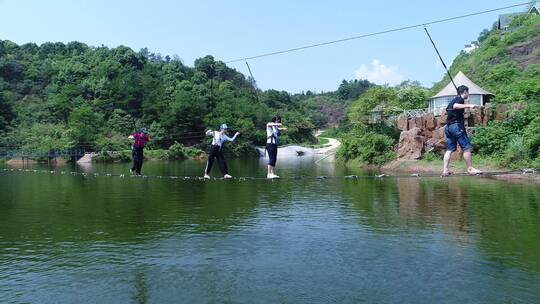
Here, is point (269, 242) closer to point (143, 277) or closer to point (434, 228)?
point (143, 277)

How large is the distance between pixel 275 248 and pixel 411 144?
94.8 feet

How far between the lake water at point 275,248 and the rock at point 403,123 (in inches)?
713

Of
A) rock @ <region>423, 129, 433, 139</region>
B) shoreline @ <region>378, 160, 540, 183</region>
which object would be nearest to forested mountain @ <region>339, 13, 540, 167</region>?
shoreline @ <region>378, 160, 540, 183</region>

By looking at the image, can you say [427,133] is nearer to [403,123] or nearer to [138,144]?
[403,123]

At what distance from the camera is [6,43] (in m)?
92.6

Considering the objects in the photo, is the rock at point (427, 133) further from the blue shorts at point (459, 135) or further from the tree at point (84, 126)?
the tree at point (84, 126)

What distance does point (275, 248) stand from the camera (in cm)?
1554

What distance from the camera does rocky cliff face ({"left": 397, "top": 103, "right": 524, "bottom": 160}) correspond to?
3734 centimetres

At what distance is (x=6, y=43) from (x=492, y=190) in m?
91.2

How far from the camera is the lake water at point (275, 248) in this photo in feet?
38.8

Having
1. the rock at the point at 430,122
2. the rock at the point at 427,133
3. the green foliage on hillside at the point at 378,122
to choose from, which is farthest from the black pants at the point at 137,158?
the green foliage on hillside at the point at 378,122

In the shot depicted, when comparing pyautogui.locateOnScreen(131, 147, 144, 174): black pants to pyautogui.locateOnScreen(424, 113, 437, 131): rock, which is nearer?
pyautogui.locateOnScreen(131, 147, 144, 174): black pants

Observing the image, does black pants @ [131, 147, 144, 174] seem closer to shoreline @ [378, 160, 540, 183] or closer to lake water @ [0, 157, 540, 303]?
lake water @ [0, 157, 540, 303]

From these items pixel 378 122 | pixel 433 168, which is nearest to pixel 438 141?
pixel 433 168
